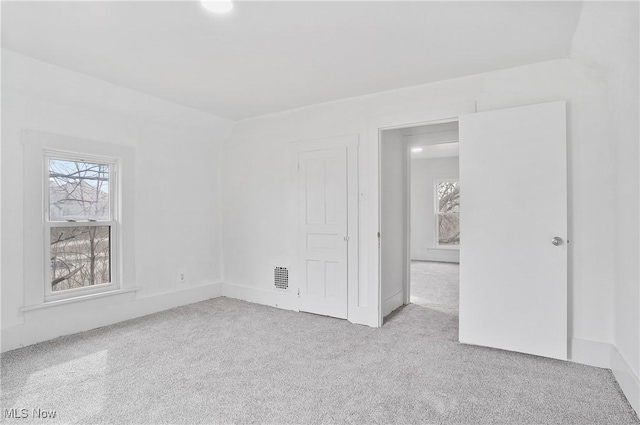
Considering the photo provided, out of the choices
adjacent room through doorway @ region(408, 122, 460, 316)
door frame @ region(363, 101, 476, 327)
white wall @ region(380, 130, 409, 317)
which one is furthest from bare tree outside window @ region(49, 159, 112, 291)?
adjacent room through doorway @ region(408, 122, 460, 316)

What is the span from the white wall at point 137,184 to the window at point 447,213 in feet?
17.7

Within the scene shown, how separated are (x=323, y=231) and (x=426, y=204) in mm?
5138

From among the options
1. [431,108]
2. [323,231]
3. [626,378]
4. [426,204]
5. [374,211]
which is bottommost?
[626,378]

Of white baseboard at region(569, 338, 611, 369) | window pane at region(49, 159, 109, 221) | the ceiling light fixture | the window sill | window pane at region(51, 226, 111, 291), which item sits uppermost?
the ceiling light fixture

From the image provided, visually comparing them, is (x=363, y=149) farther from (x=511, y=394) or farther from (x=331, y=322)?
(x=511, y=394)

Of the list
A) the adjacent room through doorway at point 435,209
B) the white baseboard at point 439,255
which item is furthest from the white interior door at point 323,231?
the white baseboard at point 439,255

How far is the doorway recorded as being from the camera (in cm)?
393

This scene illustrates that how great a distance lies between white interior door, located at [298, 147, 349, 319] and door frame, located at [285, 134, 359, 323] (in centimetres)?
4

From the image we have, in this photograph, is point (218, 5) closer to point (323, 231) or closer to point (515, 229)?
point (323, 231)

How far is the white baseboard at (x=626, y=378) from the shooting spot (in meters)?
1.99

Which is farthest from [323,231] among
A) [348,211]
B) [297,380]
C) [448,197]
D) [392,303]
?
[448,197]

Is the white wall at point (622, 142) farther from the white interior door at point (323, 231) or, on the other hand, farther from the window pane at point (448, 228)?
the window pane at point (448, 228)

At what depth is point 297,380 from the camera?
2.37m

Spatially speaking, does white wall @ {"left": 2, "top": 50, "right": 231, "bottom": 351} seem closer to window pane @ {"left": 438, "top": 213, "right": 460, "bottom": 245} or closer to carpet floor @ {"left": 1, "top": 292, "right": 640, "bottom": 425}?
carpet floor @ {"left": 1, "top": 292, "right": 640, "bottom": 425}
